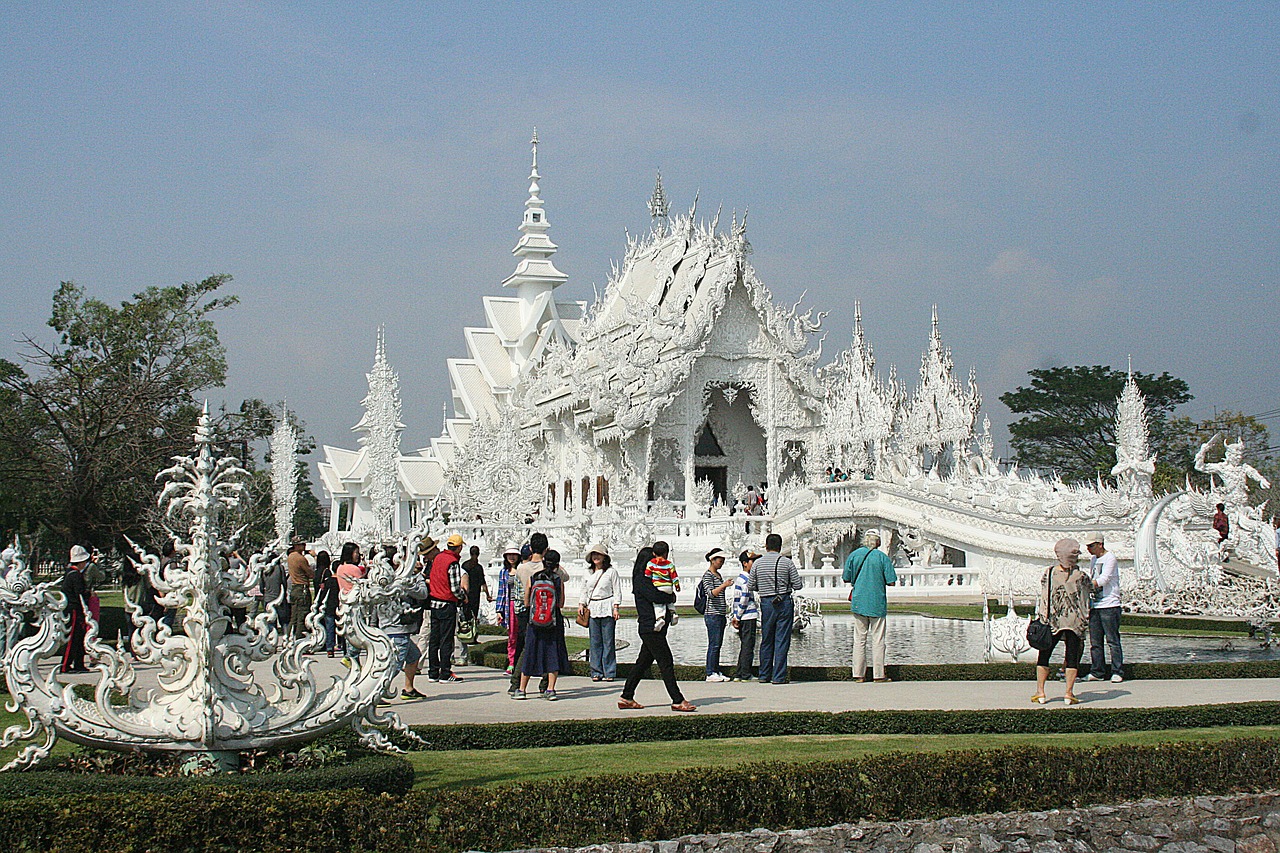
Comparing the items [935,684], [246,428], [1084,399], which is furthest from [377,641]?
[1084,399]

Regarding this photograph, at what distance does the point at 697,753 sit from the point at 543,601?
9.99 feet

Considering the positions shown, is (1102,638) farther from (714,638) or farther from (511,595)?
(511,595)

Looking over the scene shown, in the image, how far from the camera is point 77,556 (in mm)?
13477

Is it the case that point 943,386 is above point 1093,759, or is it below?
above

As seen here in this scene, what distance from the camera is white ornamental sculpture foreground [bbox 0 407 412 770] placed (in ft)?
22.4

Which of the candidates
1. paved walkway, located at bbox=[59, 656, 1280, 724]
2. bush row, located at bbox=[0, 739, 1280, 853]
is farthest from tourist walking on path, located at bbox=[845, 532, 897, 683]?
bush row, located at bbox=[0, 739, 1280, 853]

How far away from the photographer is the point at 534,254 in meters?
50.8

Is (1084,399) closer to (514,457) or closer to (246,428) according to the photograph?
(514,457)

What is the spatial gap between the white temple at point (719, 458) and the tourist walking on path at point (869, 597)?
809cm

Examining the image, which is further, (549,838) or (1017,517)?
(1017,517)

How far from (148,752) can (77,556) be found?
7.21m

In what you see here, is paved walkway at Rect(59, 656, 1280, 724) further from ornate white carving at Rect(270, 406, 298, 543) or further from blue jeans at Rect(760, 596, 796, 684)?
ornate white carving at Rect(270, 406, 298, 543)

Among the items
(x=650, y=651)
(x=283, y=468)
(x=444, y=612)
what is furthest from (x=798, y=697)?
(x=283, y=468)

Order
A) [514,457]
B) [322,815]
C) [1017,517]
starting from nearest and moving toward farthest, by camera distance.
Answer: [322,815] → [1017,517] → [514,457]
